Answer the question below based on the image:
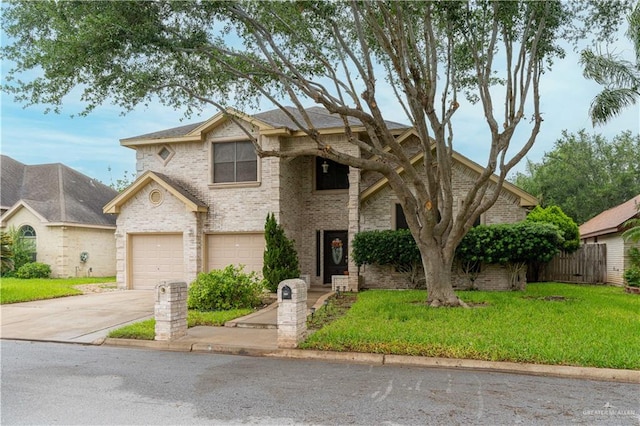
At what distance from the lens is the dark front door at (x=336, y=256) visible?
17453mm

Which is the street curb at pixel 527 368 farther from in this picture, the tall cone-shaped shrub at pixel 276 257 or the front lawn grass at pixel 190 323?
the tall cone-shaped shrub at pixel 276 257

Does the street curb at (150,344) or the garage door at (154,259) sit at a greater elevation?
the garage door at (154,259)

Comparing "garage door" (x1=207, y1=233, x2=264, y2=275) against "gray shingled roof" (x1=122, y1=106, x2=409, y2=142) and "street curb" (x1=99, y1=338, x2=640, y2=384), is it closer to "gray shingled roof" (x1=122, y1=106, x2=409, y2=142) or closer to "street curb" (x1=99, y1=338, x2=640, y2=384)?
"gray shingled roof" (x1=122, y1=106, x2=409, y2=142)

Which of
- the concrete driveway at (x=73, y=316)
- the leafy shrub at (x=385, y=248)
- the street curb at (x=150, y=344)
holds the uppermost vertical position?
the leafy shrub at (x=385, y=248)

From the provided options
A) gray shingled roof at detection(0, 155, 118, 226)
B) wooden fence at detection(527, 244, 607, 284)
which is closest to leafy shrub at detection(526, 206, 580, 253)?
wooden fence at detection(527, 244, 607, 284)

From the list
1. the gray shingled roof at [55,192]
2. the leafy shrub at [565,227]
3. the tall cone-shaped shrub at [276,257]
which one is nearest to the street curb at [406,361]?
the tall cone-shaped shrub at [276,257]

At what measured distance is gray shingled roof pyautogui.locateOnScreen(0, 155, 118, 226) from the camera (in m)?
22.8

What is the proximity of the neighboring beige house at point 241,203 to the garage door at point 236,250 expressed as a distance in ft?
0.12

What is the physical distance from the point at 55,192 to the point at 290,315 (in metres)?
21.0

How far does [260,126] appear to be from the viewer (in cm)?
1596

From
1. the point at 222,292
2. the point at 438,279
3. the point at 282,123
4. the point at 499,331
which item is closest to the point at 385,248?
the point at 438,279

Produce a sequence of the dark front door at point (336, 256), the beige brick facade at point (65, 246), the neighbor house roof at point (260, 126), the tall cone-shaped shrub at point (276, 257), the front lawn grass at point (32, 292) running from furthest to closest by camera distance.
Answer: the beige brick facade at point (65, 246) < the dark front door at point (336, 256) < the neighbor house roof at point (260, 126) < the tall cone-shaped shrub at point (276, 257) < the front lawn grass at point (32, 292)

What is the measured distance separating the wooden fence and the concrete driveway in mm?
16182

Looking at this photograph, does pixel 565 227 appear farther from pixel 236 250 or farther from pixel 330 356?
pixel 330 356
